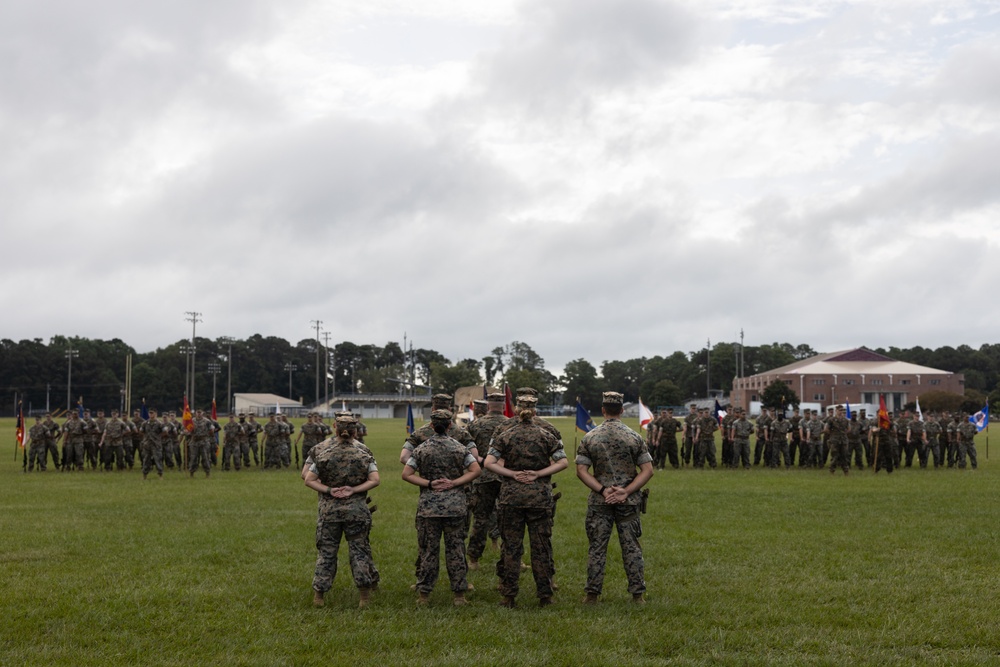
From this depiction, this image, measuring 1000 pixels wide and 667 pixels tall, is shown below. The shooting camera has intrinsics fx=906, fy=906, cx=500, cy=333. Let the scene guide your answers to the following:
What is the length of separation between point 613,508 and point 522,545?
1.04m

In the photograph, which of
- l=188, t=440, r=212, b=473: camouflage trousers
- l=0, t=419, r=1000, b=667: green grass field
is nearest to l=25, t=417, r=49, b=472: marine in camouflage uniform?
l=188, t=440, r=212, b=473: camouflage trousers

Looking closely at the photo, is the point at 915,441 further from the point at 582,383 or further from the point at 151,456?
the point at 582,383

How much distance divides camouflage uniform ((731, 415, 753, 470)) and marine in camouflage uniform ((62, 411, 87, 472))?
21.5m

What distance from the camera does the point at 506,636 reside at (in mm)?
8297

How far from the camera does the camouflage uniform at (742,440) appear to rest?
29.5 meters

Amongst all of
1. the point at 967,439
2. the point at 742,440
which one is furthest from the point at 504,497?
the point at 967,439

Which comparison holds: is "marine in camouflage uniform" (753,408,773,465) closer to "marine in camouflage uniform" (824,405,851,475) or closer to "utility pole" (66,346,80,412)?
"marine in camouflage uniform" (824,405,851,475)

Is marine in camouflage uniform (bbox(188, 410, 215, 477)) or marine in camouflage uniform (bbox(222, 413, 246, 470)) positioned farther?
marine in camouflage uniform (bbox(222, 413, 246, 470))

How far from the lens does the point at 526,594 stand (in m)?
10.2

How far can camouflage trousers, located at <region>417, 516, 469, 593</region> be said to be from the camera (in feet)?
31.8

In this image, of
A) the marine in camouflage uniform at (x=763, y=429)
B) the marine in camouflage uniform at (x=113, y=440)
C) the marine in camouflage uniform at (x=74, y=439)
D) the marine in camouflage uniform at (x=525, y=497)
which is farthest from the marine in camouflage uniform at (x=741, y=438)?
the marine in camouflage uniform at (x=74, y=439)

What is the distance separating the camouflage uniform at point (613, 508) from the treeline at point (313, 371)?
125 m

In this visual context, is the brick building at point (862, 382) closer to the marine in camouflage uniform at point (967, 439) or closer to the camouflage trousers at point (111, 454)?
the marine in camouflage uniform at point (967, 439)

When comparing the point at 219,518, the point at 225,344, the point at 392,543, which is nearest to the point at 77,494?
the point at 219,518
